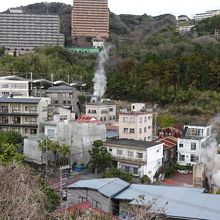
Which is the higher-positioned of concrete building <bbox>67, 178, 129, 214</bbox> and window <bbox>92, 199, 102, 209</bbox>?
concrete building <bbox>67, 178, 129, 214</bbox>

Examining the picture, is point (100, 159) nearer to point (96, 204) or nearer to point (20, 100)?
point (96, 204)

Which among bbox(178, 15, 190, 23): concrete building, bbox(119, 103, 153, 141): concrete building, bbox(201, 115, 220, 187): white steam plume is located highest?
bbox(178, 15, 190, 23): concrete building

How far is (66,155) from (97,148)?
1.28 metres

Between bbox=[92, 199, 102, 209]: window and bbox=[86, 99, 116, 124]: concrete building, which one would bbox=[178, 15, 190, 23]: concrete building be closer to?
bbox=[86, 99, 116, 124]: concrete building

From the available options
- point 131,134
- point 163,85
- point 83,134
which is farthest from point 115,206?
point 163,85

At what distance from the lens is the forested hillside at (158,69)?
2466 centimetres

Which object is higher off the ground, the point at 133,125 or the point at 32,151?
the point at 133,125

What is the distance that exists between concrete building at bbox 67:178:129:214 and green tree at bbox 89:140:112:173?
12.5 feet

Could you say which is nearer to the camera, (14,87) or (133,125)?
(133,125)

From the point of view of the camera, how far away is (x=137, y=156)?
15.9 meters

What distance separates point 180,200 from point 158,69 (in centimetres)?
1698

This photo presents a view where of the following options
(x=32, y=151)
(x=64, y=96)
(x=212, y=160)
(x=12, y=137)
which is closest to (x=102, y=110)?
(x=64, y=96)

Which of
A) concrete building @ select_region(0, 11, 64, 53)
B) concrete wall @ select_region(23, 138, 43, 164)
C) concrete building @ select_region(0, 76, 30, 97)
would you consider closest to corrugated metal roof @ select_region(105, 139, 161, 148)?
concrete wall @ select_region(23, 138, 43, 164)

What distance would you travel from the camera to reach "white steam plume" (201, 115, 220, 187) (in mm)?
14422
